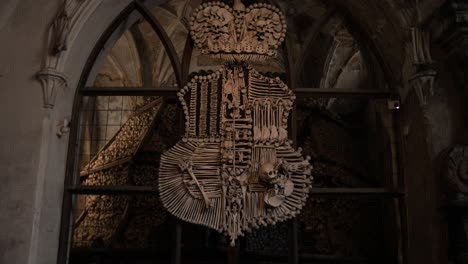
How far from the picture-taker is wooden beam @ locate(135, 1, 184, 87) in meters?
4.07

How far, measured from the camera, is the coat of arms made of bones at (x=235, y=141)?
3.58 meters

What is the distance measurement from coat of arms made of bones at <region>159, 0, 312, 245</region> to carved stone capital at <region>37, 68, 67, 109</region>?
3.02 ft

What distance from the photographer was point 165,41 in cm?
412

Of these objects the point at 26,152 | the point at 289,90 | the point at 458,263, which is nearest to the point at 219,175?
the point at 289,90

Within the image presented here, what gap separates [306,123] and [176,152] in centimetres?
183

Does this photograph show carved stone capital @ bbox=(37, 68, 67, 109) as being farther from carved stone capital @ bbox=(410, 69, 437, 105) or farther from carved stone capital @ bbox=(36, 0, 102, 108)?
carved stone capital @ bbox=(410, 69, 437, 105)

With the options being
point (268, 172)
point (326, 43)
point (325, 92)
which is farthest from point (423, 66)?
point (326, 43)

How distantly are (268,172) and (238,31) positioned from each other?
1.14m

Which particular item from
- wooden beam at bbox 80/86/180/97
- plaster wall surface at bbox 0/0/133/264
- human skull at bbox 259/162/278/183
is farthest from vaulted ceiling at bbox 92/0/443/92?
plaster wall surface at bbox 0/0/133/264

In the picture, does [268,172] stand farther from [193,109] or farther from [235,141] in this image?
[193,109]

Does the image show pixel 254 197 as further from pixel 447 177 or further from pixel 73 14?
pixel 73 14

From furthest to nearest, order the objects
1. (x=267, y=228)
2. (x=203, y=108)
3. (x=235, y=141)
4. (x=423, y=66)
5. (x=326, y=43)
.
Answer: (x=326, y=43) → (x=267, y=228) → (x=203, y=108) → (x=235, y=141) → (x=423, y=66)

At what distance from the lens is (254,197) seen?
362 centimetres

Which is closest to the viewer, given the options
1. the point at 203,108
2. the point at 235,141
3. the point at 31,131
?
the point at 31,131
